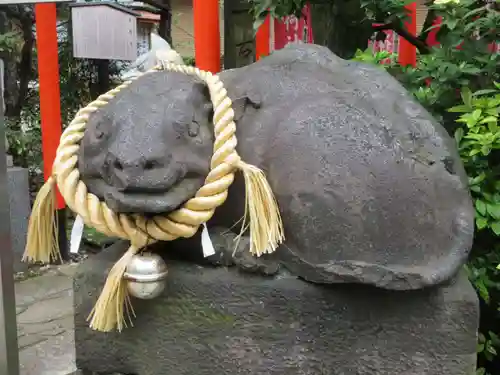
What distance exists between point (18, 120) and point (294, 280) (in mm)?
4365

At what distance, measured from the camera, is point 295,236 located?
1.16 m

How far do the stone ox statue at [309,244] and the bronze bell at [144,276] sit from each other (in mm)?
94

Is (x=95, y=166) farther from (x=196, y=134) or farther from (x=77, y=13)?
(x=77, y=13)

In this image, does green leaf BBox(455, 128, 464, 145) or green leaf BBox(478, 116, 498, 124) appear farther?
green leaf BBox(455, 128, 464, 145)

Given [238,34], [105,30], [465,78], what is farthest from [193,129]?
[105,30]

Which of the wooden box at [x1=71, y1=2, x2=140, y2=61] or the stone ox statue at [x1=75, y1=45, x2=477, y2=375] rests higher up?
the wooden box at [x1=71, y1=2, x2=140, y2=61]

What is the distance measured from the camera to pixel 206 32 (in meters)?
2.91

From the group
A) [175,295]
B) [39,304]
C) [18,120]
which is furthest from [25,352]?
[18,120]

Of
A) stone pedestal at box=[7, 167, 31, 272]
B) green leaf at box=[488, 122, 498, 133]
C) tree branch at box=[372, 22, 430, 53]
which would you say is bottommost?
stone pedestal at box=[7, 167, 31, 272]

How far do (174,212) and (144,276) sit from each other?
0.42ft

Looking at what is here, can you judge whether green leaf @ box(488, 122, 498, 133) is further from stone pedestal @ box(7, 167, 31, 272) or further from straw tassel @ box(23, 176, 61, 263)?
stone pedestal @ box(7, 167, 31, 272)

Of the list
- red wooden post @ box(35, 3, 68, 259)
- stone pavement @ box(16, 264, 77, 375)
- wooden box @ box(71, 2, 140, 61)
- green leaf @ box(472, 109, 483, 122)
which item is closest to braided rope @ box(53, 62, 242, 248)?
green leaf @ box(472, 109, 483, 122)

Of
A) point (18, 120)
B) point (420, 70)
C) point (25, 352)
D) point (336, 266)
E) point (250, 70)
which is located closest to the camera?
point (336, 266)

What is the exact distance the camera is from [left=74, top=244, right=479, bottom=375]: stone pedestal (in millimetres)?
1187
